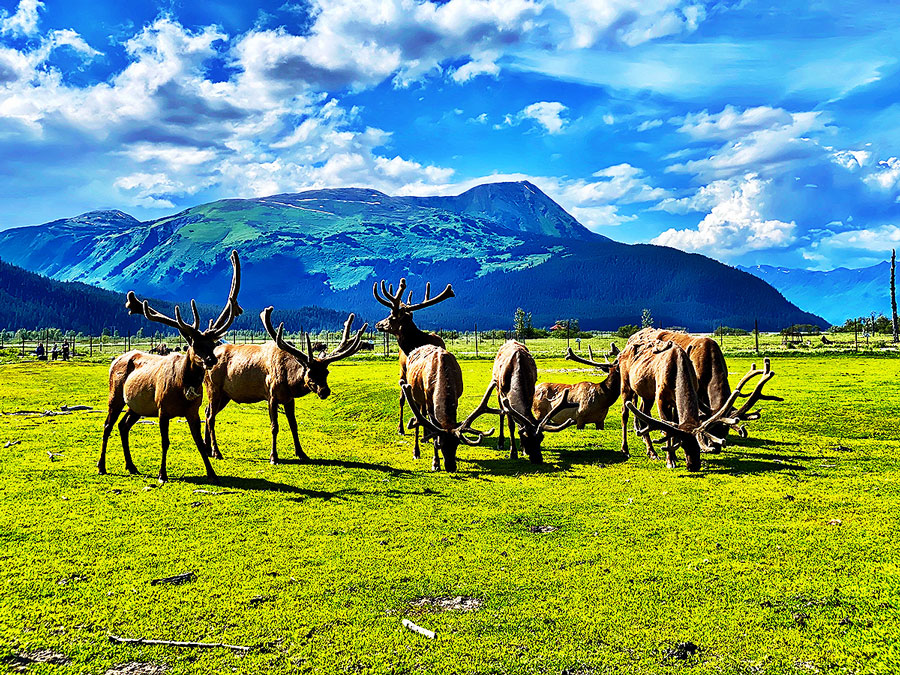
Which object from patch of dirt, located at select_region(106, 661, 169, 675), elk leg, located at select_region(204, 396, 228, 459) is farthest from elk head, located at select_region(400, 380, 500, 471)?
patch of dirt, located at select_region(106, 661, 169, 675)

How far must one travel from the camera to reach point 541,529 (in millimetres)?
9992

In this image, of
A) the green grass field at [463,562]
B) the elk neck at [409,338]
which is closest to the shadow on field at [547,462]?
the green grass field at [463,562]

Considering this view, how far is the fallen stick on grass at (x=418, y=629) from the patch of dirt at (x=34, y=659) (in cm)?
331

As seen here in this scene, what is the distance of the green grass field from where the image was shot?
20.4ft

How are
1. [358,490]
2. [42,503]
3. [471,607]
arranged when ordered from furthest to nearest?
[358,490]
[42,503]
[471,607]

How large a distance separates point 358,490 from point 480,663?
22.9 ft

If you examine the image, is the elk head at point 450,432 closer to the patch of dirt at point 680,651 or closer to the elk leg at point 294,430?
the elk leg at point 294,430

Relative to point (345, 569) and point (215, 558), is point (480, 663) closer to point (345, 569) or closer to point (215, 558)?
point (345, 569)

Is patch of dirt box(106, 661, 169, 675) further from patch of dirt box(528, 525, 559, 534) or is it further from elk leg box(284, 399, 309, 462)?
elk leg box(284, 399, 309, 462)

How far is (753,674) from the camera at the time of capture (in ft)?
18.9

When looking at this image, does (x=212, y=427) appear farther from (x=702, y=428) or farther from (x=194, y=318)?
(x=702, y=428)

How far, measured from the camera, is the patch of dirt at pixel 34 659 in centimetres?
594

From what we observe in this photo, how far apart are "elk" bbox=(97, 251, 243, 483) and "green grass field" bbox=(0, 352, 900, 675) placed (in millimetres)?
1097

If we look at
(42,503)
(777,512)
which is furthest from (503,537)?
(42,503)
